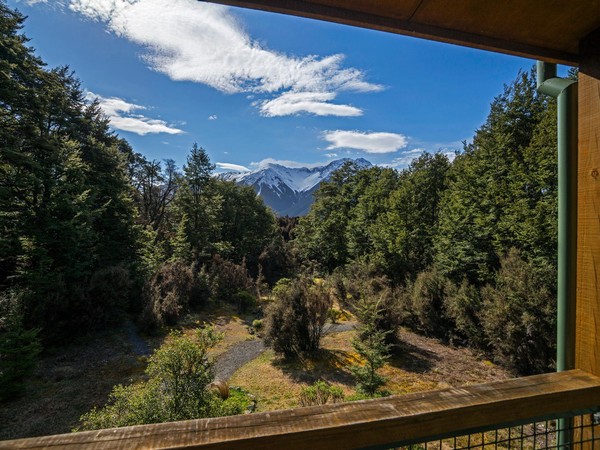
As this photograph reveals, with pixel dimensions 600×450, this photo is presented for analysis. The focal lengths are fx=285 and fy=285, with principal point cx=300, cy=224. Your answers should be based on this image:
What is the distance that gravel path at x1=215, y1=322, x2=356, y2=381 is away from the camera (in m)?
7.91

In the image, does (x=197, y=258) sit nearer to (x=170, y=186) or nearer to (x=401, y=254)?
(x=170, y=186)

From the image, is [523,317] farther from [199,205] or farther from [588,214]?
[199,205]

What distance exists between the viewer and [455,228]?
10992mm

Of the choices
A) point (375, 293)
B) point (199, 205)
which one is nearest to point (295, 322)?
point (375, 293)

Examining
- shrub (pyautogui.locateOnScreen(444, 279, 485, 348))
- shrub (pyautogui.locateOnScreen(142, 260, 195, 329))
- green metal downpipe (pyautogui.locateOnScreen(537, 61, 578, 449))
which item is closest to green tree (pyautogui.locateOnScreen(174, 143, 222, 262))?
shrub (pyautogui.locateOnScreen(142, 260, 195, 329))

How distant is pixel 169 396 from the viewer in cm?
396

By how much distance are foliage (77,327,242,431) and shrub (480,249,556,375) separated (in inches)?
303

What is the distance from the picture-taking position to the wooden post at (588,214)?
109 cm

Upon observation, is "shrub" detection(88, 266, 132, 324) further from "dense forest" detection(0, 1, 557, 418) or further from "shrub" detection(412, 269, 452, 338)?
"shrub" detection(412, 269, 452, 338)

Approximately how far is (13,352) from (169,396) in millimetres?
5287

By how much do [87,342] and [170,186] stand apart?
1631 centimetres

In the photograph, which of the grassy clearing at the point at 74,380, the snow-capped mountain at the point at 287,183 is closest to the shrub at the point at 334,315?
the grassy clearing at the point at 74,380

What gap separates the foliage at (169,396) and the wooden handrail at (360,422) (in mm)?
3940

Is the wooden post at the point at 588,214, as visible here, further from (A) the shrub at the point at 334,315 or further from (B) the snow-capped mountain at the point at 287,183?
(B) the snow-capped mountain at the point at 287,183
